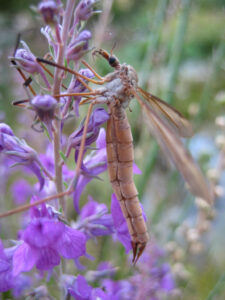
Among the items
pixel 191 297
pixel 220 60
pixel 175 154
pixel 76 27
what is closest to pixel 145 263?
pixel 175 154

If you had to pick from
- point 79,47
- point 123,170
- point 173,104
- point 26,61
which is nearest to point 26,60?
point 26,61

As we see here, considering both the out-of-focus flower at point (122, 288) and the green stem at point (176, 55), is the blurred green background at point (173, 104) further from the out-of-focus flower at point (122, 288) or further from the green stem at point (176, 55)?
the out-of-focus flower at point (122, 288)

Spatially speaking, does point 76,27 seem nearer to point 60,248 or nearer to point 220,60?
point 60,248

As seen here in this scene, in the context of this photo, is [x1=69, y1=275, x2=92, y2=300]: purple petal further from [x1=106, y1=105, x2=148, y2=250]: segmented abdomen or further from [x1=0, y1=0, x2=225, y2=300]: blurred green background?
[x1=0, y1=0, x2=225, y2=300]: blurred green background

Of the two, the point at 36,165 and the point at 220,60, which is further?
the point at 220,60

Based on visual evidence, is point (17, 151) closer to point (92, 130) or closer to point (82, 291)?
point (92, 130)
